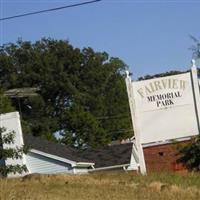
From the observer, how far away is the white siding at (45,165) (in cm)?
3816

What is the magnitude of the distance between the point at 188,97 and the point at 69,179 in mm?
12498

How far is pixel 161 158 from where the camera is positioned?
102 ft

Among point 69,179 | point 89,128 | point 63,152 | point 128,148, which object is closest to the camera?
point 69,179

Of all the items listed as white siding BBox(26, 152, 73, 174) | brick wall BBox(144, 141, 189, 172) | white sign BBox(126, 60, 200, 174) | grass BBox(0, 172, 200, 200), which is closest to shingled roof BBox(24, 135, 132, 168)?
white siding BBox(26, 152, 73, 174)

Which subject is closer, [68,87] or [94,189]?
[94,189]

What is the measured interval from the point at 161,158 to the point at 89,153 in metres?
16.4

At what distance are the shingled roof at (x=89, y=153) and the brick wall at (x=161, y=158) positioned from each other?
28.3 feet

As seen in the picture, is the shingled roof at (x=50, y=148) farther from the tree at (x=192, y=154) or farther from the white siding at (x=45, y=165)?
the tree at (x=192, y=154)

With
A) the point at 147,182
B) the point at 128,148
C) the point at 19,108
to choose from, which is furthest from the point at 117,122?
the point at 147,182

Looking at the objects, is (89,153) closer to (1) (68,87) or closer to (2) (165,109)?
(2) (165,109)

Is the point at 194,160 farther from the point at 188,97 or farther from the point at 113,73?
the point at 113,73

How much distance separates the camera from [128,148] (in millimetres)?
47969

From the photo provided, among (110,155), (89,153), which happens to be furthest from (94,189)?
(89,153)

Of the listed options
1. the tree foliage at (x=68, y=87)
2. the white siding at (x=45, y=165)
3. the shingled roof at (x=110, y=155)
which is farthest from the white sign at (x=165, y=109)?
the tree foliage at (x=68, y=87)
